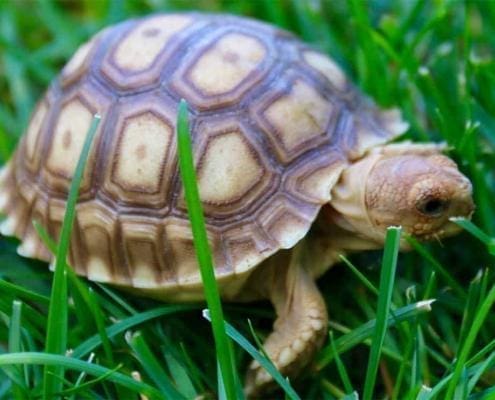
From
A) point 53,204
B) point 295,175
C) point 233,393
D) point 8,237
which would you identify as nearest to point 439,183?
point 295,175

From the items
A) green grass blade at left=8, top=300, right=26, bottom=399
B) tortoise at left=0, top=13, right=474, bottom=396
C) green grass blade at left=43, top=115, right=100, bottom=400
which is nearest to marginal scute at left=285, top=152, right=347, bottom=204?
tortoise at left=0, top=13, right=474, bottom=396

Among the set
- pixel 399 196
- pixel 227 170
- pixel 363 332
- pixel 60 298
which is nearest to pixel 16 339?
pixel 60 298

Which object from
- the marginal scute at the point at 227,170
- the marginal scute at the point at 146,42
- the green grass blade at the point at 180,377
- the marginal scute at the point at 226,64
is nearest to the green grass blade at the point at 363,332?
the green grass blade at the point at 180,377

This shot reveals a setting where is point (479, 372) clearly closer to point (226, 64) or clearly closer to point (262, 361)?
point (262, 361)

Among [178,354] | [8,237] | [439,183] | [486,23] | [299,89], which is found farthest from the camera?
[486,23]

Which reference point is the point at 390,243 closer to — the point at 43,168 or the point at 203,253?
the point at 203,253

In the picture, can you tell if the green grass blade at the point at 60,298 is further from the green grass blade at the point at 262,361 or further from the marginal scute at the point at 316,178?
the marginal scute at the point at 316,178
